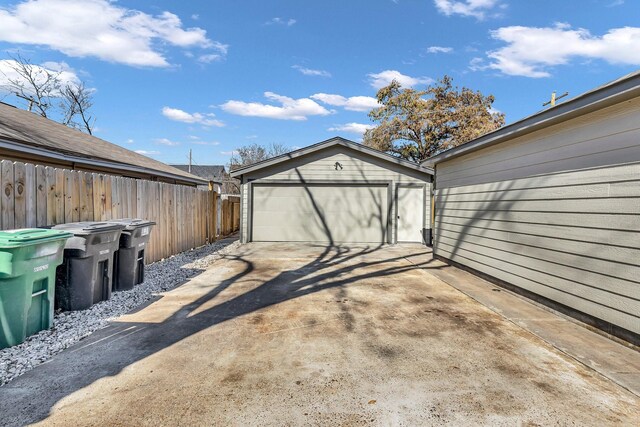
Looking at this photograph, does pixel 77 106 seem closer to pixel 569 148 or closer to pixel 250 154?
pixel 250 154

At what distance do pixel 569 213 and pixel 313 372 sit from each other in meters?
3.77

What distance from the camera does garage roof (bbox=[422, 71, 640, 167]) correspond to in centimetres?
304

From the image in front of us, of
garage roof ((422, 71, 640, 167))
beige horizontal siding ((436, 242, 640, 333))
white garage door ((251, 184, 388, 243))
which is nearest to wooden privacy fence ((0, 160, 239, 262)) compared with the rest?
white garage door ((251, 184, 388, 243))

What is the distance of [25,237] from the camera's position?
284 cm

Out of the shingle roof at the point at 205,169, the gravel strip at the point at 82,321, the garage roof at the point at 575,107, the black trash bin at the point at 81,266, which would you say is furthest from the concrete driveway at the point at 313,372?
the shingle roof at the point at 205,169

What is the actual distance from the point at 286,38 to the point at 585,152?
14108 millimetres

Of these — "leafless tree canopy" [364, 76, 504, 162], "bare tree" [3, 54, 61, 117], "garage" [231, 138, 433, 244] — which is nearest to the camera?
"garage" [231, 138, 433, 244]

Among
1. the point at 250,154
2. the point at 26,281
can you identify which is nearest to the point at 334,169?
the point at 26,281

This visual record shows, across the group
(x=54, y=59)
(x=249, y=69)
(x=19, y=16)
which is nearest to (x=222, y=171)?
(x=54, y=59)

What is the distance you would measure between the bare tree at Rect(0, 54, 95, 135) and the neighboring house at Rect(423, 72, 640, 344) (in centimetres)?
2392

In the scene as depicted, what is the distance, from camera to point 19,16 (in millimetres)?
12688

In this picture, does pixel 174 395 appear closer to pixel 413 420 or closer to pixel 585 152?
pixel 413 420

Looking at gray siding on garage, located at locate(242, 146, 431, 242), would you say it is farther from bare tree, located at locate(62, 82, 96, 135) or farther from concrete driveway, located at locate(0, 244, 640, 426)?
bare tree, located at locate(62, 82, 96, 135)

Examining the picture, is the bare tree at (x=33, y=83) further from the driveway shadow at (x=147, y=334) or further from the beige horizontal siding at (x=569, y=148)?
the beige horizontal siding at (x=569, y=148)
